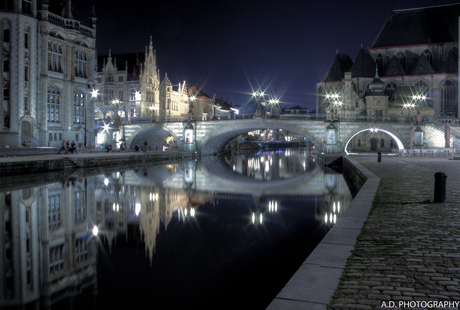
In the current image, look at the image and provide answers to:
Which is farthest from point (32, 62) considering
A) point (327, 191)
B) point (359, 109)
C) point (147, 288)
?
point (359, 109)

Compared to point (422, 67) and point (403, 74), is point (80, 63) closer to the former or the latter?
point (403, 74)

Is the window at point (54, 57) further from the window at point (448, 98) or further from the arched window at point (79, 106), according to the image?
the window at point (448, 98)

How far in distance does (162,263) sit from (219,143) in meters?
49.4

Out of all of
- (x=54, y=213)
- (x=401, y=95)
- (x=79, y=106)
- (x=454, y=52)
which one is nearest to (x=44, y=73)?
(x=79, y=106)

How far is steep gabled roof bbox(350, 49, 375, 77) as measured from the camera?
63.9 metres

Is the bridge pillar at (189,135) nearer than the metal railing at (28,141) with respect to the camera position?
No

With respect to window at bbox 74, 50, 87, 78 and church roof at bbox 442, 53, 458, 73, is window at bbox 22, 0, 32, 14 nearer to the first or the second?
window at bbox 74, 50, 87, 78

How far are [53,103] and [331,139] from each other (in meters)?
32.3

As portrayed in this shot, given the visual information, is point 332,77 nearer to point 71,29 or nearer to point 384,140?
point 384,140

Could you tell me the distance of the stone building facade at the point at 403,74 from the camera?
59.8 metres

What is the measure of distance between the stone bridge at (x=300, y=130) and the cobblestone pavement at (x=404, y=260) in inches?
1410

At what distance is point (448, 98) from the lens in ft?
200

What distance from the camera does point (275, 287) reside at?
→ 6.21m

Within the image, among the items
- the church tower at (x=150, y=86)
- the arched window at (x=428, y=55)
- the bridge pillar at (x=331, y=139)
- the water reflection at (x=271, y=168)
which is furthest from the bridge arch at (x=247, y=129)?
the arched window at (x=428, y=55)
